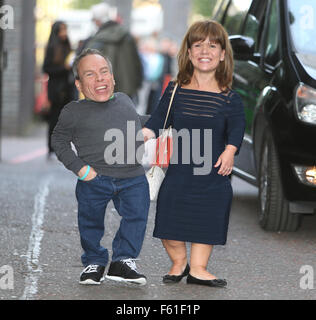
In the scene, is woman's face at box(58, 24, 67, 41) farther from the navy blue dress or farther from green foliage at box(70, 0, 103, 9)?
green foliage at box(70, 0, 103, 9)

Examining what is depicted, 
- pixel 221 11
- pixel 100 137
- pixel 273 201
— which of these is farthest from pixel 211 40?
pixel 221 11

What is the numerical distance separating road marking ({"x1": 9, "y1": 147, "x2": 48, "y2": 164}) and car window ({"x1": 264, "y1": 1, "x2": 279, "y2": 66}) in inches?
227

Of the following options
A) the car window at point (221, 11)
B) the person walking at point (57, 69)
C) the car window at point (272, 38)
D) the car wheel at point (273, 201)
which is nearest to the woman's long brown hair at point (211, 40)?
the car wheel at point (273, 201)

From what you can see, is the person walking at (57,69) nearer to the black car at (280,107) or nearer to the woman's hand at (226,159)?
the black car at (280,107)

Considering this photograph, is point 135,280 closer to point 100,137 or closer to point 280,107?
point 100,137

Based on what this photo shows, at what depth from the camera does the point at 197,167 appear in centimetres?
555

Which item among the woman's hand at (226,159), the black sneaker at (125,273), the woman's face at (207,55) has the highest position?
the woman's face at (207,55)

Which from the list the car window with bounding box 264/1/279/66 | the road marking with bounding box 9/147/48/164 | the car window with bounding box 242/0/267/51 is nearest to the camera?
the car window with bounding box 264/1/279/66

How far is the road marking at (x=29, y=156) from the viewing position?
1341cm

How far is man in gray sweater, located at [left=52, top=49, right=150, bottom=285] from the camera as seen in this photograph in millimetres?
5531

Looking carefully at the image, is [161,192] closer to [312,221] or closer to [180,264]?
[180,264]

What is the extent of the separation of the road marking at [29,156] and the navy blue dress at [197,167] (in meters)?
7.65

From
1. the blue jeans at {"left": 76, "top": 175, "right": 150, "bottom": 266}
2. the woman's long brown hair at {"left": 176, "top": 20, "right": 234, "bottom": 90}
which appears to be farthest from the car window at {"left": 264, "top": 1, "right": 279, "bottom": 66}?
the blue jeans at {"left": 76, "top": 175, "right": 150, "bottom": 266}
